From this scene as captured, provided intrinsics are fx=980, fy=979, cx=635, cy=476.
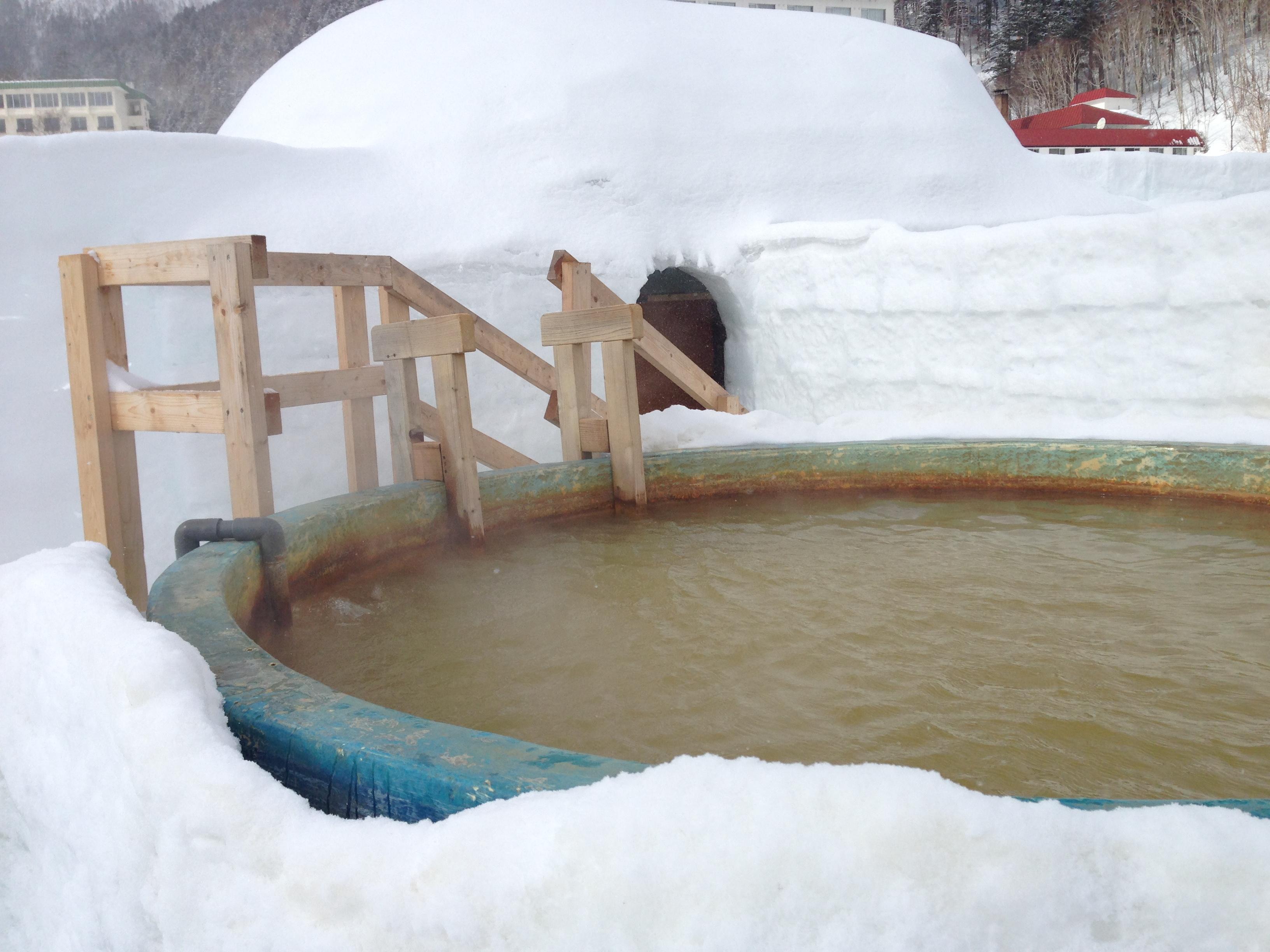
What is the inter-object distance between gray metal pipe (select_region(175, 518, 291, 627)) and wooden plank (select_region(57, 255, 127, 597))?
0.53 metres

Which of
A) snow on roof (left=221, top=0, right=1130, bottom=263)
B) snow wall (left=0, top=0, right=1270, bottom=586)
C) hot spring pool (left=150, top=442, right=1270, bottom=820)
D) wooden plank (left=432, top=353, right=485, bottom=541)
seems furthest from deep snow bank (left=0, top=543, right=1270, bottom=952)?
snow on roof (left=221, top=0, right=1130, bottom=263)

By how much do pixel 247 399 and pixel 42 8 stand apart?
91.6ft

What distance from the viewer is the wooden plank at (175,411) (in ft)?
8.98

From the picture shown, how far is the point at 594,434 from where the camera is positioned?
13.0ft

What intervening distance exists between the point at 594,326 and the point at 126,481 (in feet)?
5.71

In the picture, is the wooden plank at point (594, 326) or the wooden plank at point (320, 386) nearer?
the wooden plank at point (320, 386)

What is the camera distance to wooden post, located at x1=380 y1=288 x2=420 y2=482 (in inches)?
136

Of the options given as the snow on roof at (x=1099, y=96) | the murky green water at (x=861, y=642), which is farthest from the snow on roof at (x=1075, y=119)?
the murky green water at (x=861, y=642)

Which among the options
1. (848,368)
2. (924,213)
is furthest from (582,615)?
(924,213)

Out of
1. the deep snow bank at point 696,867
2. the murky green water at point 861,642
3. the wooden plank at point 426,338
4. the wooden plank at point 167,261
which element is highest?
the wooden plank at point 167,261

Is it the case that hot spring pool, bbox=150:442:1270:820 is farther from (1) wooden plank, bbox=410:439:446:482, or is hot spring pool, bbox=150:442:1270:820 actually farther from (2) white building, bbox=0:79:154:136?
(2) white building, bbox=0:79:154:136

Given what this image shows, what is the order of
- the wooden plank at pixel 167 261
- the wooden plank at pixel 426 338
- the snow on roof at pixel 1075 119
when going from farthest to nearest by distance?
the snow on roof at pixel 1075 119
the wooden plank at pixel 426 338
the wooden plank at pixel 167 261

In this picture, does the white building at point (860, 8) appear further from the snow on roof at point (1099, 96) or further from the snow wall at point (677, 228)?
the snow wall at point (677, 228)

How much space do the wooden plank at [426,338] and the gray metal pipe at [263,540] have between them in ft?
2.91
